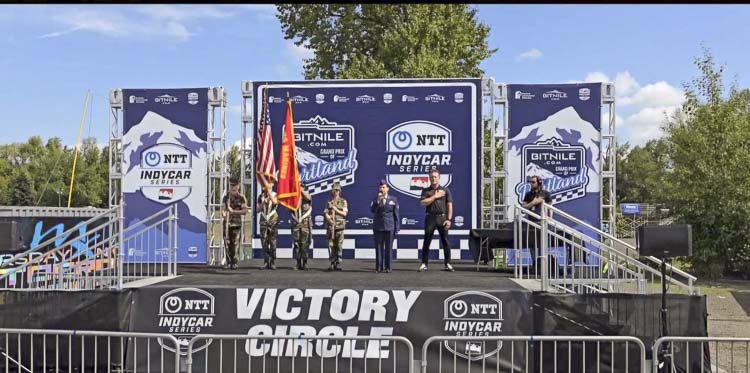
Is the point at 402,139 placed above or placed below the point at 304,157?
above

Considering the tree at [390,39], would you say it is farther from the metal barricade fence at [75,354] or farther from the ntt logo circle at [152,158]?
the metal barricade fence at [75,354]

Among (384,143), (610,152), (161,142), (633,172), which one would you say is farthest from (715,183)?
(633,172)

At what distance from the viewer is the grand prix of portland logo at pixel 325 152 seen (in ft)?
41.6

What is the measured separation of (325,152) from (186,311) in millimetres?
5083

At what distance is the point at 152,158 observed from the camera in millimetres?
13719

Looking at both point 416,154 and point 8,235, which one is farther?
point 416,154

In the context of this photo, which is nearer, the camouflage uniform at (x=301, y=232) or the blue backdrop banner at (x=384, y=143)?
the camouflage uniform at (x=301, y=232)

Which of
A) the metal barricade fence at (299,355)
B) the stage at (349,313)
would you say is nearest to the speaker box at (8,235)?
the stage at (349,313)

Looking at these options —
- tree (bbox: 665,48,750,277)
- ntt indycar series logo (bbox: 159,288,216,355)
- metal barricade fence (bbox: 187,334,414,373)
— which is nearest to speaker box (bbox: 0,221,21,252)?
ntt indycar series logo (bbox: 159,288,216,355)

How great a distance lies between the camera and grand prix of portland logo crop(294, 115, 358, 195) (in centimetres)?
1268

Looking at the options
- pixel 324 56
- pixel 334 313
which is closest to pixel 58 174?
pixel 324 56

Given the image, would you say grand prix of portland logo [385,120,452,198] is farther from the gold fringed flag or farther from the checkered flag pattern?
the checkered flag pattern

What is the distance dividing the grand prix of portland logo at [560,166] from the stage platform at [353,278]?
255 centimetres

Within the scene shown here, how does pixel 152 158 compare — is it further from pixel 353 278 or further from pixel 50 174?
pixel 50 174
